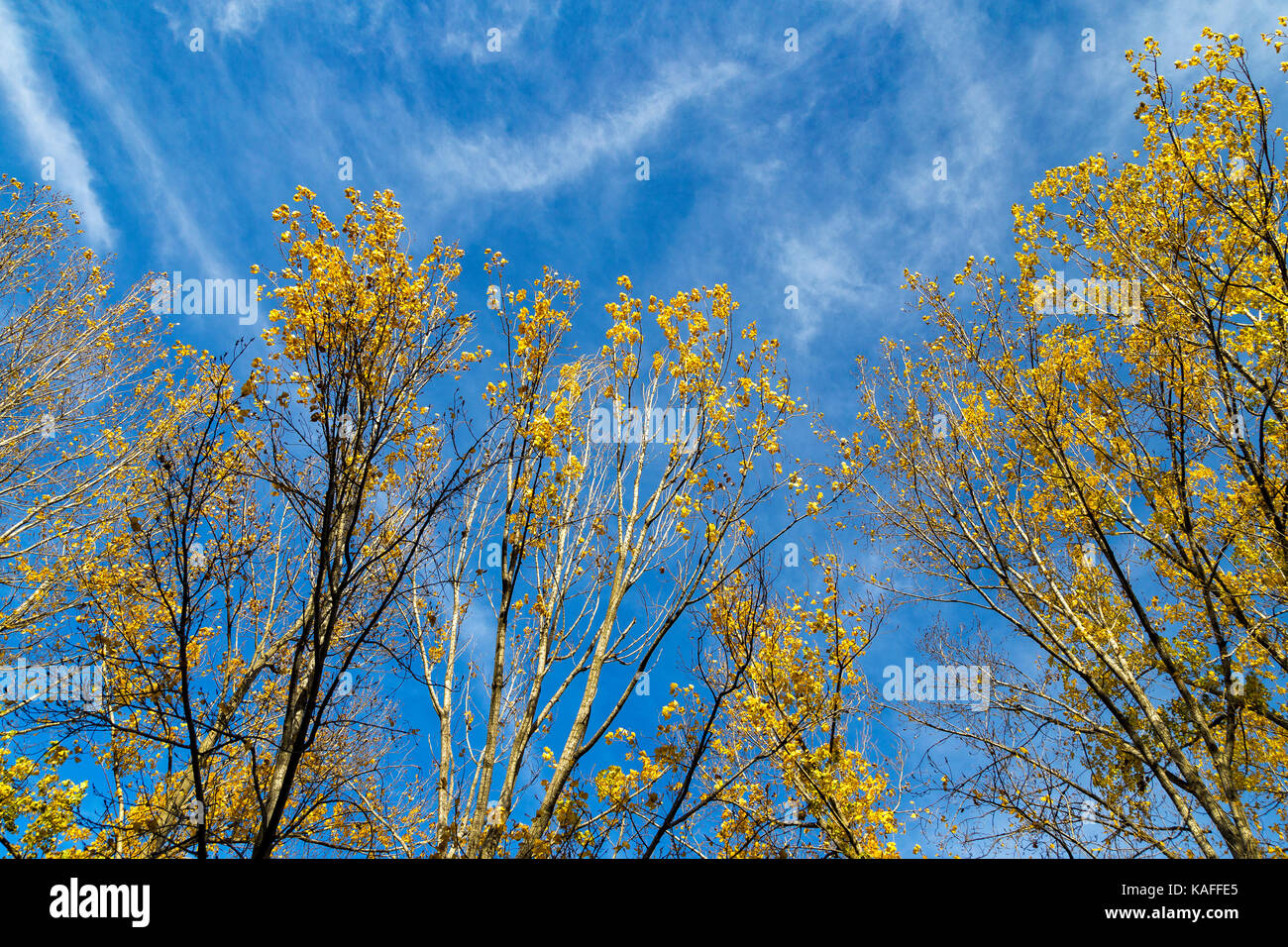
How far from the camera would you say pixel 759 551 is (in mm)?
5797

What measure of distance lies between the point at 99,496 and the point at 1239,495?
1542 centimetres

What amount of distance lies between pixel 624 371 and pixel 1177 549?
6.56 m

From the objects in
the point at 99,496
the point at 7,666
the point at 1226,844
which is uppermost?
the point at 99,496

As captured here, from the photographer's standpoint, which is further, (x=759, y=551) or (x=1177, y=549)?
(x=1177, y=549)
